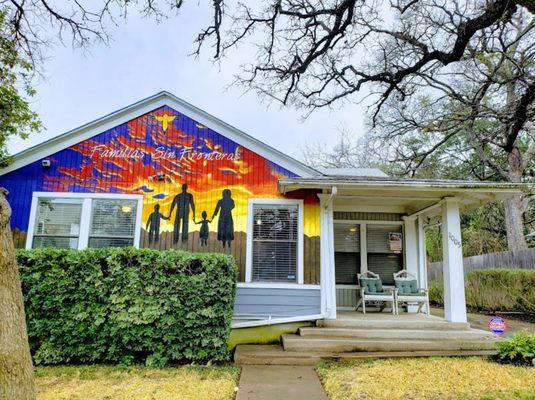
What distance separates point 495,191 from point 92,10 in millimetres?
7860

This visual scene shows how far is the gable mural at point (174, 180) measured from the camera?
24.1 ft

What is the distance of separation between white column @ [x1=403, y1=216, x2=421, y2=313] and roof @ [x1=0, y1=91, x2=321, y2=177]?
2787mm

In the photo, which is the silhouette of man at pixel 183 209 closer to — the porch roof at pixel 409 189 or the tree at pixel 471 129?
the porch roof at pixel 409 189

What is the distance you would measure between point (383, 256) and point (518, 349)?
3461mm

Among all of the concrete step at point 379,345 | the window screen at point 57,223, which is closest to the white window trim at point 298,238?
the concrete step at point 379,345

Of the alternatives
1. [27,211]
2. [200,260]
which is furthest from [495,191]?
[27,211]

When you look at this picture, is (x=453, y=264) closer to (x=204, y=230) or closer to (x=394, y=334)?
(x=394, y=334)

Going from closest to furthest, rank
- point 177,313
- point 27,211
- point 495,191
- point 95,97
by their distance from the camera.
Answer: point 177,313 → point 495,191 → point 27,211 → point 95,97

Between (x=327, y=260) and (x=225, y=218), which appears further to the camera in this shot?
(x=225, y=218)

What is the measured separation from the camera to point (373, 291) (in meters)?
8.05

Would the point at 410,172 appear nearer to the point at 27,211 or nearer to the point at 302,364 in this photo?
the point at 302,364

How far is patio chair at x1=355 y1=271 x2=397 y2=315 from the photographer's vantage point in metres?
7.74

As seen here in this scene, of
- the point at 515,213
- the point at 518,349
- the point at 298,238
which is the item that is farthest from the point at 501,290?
the point at 298,238

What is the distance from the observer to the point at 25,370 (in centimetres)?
297
